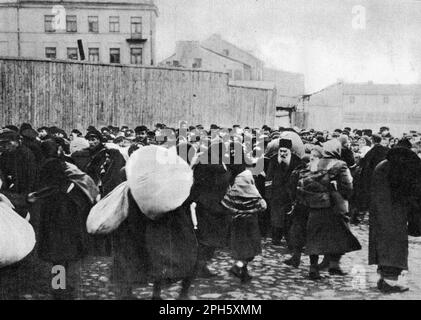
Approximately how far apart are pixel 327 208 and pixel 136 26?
107ft

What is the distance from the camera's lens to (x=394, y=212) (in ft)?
21.8

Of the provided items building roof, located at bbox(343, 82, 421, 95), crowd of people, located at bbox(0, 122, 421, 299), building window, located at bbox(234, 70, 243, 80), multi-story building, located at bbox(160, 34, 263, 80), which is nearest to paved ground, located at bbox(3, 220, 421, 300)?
crowd of people, located at bbox(0, 122, 421, 299)

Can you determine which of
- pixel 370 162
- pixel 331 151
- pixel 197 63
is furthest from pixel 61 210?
pixel 197 63

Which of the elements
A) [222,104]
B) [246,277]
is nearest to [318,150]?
[246,277]

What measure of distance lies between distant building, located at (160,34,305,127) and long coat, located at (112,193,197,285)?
2965 centimetres

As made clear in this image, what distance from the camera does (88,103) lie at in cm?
2527

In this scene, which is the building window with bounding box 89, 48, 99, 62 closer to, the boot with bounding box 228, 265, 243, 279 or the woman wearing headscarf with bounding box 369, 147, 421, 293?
the boot with bounding box 228, 265, 243, 279

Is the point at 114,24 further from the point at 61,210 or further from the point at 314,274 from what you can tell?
the point at 314,274

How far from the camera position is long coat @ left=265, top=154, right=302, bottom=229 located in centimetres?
916

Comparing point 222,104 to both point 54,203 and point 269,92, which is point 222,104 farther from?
point 54,203

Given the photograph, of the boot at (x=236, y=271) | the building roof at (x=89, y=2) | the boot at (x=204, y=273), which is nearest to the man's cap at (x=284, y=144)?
the boot at (x=236, y=271)

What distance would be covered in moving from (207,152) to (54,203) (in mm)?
2145

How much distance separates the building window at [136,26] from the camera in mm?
36662

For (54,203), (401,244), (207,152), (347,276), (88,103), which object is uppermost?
(88,103)
